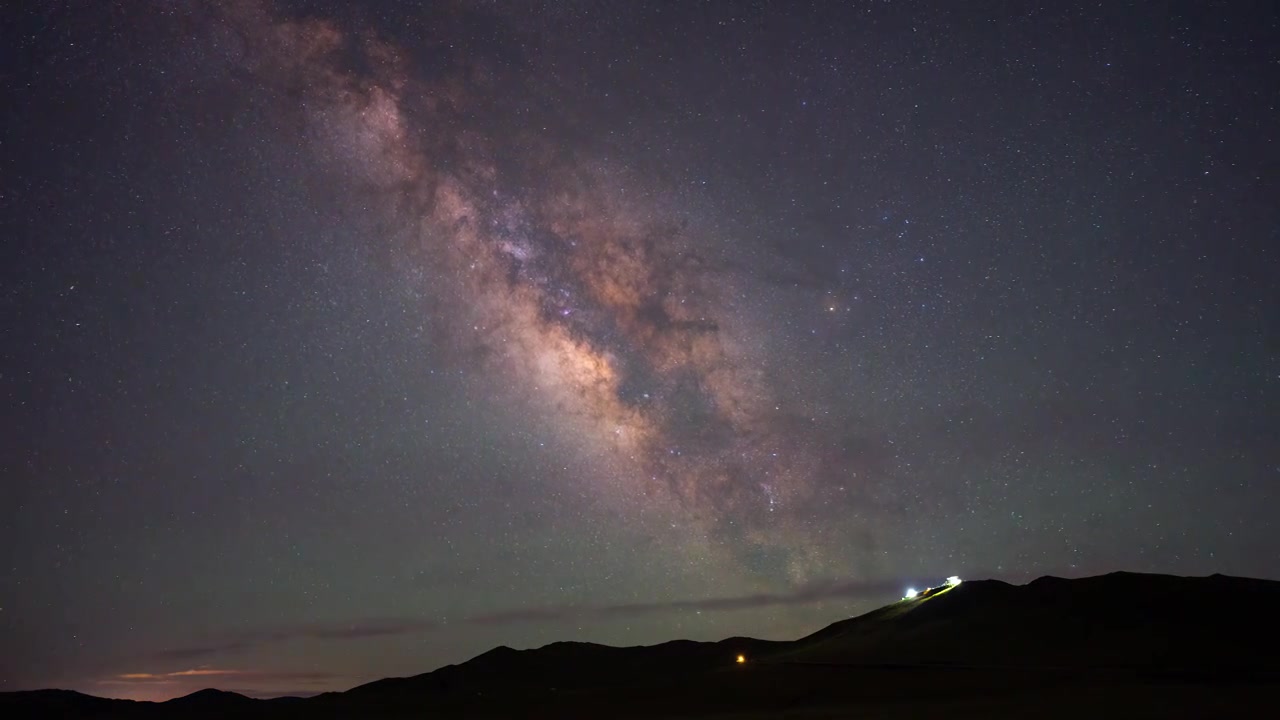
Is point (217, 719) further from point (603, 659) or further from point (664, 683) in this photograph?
point (603, 659)

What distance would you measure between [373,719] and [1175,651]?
47.1 metres

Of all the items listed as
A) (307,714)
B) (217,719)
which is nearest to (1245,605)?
(307,714)

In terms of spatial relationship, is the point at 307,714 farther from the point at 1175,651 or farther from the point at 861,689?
the point at 1175,651

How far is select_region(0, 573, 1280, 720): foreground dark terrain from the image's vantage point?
34.0 meters

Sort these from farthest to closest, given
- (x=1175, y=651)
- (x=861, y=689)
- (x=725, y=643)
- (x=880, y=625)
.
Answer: (x=725, y=643) → (x=880, y=625) → (x=1175, y=651) → (x=861, y=689)

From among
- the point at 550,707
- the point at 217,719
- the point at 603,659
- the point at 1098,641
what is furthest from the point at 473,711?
the point at 603,659

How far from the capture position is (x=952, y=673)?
1854 inches

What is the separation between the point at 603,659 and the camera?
9538cm

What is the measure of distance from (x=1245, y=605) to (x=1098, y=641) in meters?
15.3

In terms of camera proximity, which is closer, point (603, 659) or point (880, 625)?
point (880, 625)

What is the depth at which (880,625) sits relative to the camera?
7725 cm

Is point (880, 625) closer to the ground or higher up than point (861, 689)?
higher up

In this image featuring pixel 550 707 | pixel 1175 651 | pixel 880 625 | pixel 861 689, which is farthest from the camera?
pixel 880 625

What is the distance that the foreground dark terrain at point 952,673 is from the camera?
1340 inches
